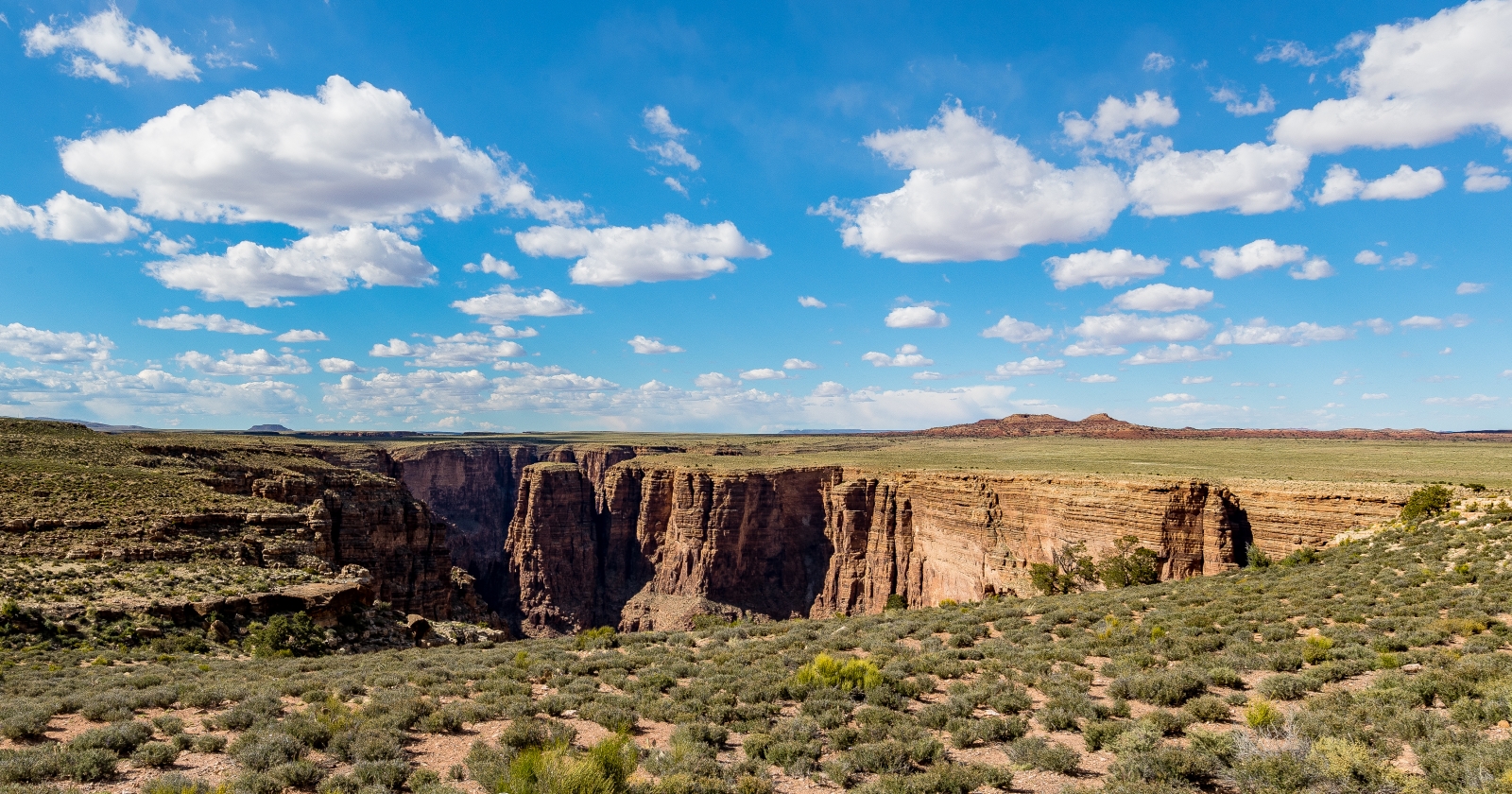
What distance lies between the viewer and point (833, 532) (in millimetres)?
78562

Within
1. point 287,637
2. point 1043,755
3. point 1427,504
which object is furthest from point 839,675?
point 1427,504

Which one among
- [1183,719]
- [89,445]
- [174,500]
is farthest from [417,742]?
[89,445]

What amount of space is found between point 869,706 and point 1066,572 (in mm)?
38592

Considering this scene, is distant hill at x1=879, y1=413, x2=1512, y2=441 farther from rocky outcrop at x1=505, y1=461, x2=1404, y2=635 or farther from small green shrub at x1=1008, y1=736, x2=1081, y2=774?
small green shrub at x1=1008, y1=736, x2=1081, y2=774

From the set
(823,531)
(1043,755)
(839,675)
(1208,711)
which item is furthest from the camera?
(823,531)

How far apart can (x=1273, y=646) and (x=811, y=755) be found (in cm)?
1349

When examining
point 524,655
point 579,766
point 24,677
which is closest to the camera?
point 579,766

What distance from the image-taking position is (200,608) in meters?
25.1

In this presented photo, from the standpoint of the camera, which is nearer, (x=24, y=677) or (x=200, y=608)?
(x=24, y=677)

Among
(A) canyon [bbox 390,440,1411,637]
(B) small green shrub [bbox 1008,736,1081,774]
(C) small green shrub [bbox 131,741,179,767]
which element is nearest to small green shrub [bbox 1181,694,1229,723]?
(B) small green shrub [bbox 1008,736,1081,774]

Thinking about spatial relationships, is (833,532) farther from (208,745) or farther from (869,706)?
(208,745)

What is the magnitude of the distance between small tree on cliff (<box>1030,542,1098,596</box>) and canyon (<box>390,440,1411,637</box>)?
1.02 metres

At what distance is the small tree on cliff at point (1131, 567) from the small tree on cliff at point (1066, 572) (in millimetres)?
1183

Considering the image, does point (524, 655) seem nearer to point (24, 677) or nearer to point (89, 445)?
point (24, 677)
